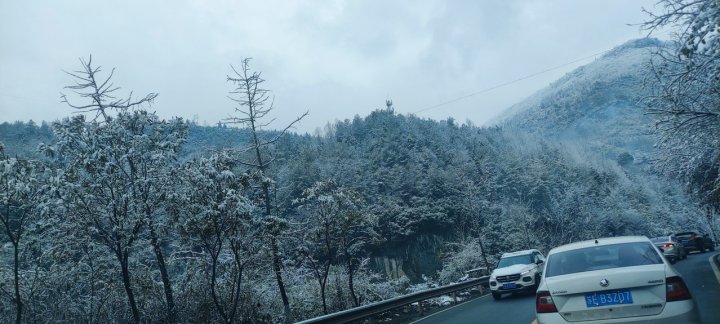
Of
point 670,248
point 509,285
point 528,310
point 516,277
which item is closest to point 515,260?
point 516,277

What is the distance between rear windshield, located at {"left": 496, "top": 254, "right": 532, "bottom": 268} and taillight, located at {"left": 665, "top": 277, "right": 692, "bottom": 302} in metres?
12.7

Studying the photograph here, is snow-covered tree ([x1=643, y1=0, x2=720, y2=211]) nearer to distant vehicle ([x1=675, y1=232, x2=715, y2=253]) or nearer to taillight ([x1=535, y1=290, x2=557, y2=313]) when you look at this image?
taillight ([x1=535, y1=290, x2=557, y2=313])

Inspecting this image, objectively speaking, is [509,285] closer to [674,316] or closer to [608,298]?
[608,298]

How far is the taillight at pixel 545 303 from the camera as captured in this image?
211 inches

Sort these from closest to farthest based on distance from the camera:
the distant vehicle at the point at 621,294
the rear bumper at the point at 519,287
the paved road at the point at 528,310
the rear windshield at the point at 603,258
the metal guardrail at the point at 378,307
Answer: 1. the distant vehicle at the point at 621,294
2. the rear windshield at the point at 603,258
3. the paved road at the point at 528,310
4. the metal guardrail at the point at 378,307
5. the rear bumper at the point at 519,287

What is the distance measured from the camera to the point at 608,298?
5133 millimetres

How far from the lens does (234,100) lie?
1841cm

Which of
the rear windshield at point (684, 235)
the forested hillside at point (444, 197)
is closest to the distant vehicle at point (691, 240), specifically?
the rear windshield at point (684, 235)

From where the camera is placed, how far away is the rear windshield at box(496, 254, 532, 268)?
57.2 ft

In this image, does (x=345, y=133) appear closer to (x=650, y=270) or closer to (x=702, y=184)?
(x=702, y=184)

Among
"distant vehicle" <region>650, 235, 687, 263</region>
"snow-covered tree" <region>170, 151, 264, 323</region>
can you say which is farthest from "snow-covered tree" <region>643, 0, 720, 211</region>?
"snow-covered tree" <region>170, 151, 264, 323</region>

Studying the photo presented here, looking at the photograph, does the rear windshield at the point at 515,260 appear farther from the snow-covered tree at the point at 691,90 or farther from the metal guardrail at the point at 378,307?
the snow-covered tree at the point at 691,90

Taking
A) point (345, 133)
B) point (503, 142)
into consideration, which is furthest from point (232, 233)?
point (503, 142)

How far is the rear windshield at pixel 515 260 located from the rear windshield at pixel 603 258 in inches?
461
